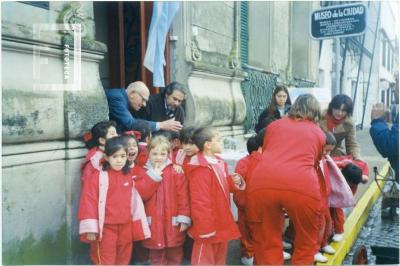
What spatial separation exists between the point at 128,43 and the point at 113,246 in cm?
207

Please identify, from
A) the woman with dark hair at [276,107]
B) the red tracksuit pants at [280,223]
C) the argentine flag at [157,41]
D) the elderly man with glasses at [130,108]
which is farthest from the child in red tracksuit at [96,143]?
the woman with dark hair at [276,107]

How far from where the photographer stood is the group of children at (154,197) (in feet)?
9.77

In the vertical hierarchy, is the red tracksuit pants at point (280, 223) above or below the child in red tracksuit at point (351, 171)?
below

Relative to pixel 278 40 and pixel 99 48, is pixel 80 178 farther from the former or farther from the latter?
pixel 278 40

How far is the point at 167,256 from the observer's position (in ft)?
10.9

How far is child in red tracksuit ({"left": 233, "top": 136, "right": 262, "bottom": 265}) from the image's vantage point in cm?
337

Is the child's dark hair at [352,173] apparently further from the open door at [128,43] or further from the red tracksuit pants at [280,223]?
the open door at [128,43]

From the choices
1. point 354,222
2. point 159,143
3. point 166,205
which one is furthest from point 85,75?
point 354,222

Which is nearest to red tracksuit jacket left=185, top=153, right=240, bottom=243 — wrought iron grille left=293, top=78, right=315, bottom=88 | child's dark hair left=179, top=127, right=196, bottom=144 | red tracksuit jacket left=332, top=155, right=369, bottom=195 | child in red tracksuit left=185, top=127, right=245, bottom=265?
child in red tracksuit left=185, top=127, right=245, bottom=265

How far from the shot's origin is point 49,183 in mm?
3139

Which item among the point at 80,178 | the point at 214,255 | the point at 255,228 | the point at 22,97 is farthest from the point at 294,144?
the point at 22,97

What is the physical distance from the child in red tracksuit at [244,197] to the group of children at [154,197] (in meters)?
Result: 0.15

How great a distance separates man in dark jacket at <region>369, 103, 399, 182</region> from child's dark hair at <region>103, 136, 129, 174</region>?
1.93 metres

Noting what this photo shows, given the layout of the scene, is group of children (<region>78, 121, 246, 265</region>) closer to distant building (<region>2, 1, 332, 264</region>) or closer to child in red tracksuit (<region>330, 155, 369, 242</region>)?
distant building (<region>2, 1, 332, 264</region>)
